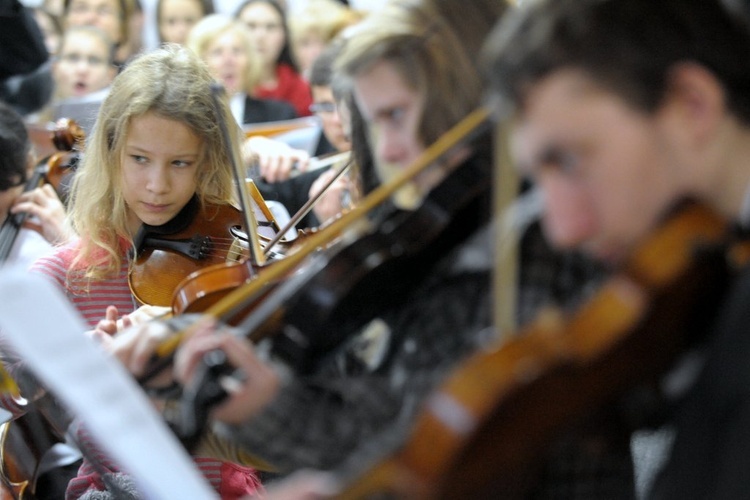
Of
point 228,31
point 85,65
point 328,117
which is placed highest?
point 85,65

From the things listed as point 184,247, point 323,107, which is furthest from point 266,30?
point 184,247

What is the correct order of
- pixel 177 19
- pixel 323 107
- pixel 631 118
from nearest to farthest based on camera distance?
1. pixel 631 118
2. pixel 323 107
3. pixel 177 19

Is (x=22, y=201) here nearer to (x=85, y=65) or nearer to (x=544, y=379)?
(x=85, y=65)

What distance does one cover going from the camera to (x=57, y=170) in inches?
90.7

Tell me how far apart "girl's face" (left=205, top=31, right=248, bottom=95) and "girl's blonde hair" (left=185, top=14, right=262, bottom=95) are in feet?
0.04

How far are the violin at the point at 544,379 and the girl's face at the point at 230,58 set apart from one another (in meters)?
2.84

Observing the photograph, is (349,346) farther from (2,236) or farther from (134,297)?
(2,236)

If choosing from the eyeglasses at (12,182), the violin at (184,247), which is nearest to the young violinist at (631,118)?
the violin at (184,247)

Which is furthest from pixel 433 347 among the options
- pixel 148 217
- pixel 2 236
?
pixel 2 236

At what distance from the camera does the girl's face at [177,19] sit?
3.97 m

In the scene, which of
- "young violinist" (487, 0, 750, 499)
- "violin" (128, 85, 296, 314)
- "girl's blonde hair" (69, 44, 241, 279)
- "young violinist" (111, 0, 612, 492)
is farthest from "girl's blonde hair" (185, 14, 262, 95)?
"young violinist" (487, 0, 750, 499)

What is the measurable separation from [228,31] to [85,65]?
1.52 ft

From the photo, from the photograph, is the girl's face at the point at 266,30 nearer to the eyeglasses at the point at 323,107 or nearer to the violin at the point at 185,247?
the eyeglasses at the point at 323,107

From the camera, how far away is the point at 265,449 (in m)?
0.95
